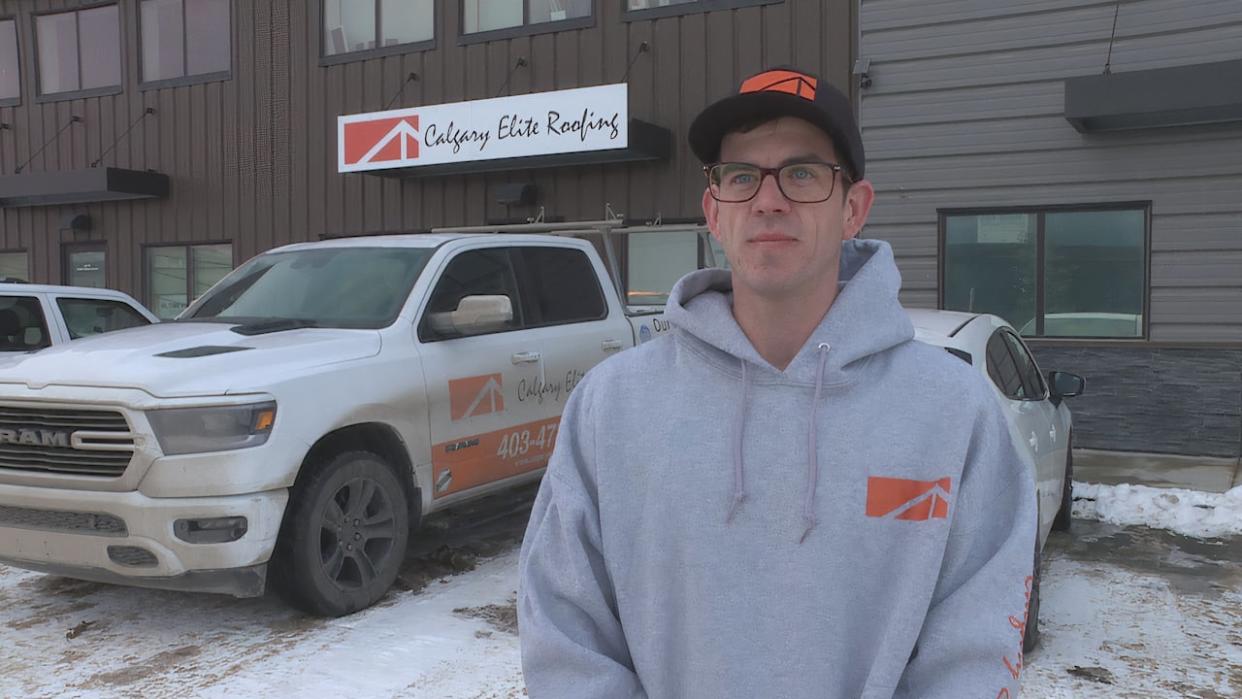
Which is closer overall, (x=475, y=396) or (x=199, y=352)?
(x=199, y=352)

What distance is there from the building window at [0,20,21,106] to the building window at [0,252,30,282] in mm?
2415

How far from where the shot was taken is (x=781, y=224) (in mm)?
1692

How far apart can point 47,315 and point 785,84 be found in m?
7.19

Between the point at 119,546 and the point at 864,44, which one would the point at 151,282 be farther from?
the point at 119,546

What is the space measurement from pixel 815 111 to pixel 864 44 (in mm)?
9720

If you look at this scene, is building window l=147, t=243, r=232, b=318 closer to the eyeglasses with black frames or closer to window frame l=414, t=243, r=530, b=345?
window frame l=414, t=243, r=530, b=345

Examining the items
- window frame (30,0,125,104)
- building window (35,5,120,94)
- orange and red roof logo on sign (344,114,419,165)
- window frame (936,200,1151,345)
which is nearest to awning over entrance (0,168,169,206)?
Answer: window frame (30,0,125,104)

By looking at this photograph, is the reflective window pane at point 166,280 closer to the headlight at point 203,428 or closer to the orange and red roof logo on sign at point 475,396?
the orange and red roof logo on sign at point 475,396

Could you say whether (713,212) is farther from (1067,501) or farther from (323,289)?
(1067,501)

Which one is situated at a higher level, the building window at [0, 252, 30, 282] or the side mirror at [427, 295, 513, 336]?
the building window at [0, 252, 30, 282]

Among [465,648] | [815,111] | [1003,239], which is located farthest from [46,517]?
[1003,239]

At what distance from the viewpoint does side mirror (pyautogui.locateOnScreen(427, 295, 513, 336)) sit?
18.1 ft

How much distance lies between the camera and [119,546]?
4422mm

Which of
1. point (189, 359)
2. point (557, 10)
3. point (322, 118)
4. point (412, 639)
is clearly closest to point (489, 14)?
point (557, 10)
